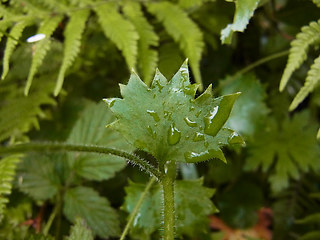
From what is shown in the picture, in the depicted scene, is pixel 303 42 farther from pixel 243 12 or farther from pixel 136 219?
pixel 136 219

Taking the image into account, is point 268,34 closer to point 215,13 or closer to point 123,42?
point 215,13

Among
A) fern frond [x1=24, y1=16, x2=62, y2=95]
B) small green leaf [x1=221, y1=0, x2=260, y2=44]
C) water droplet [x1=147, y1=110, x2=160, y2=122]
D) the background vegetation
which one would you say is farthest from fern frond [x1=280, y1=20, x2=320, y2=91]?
fern frond [x1=24, y1=16, x2=62, y2=95]

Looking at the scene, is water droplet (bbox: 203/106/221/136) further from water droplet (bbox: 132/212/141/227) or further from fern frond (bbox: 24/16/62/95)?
fern frond (bbox: 24/16/62/95)

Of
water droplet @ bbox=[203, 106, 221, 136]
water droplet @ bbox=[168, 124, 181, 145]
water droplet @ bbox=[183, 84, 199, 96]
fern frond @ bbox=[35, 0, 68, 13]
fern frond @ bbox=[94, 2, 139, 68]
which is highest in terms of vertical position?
fern frond @ bbox=[35, 0, 68, 13]

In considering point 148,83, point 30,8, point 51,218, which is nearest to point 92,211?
point 51,218

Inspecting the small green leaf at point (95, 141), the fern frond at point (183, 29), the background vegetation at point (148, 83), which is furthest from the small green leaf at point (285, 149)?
the small green leaf at point (95, 141)

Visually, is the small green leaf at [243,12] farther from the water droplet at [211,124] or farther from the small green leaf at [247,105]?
the small green leaf at [247,105]

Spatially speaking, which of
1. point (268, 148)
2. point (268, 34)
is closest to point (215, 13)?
point (268, 34)
